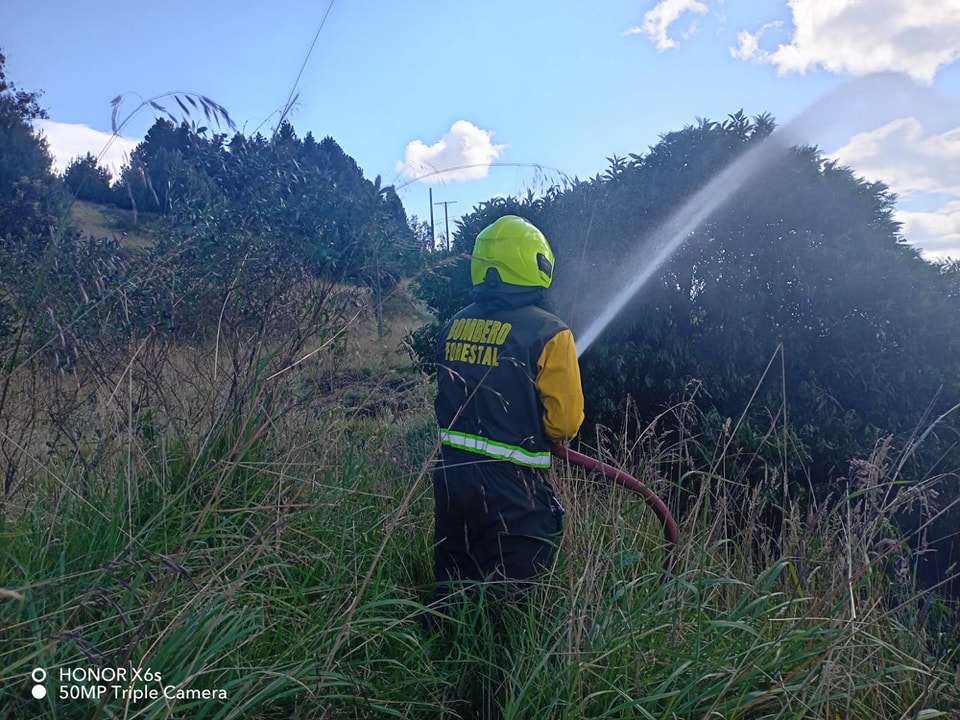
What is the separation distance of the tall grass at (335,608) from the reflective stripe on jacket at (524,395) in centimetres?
34

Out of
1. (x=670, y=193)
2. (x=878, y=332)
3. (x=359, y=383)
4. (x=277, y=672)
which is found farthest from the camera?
(x=670, y=193)

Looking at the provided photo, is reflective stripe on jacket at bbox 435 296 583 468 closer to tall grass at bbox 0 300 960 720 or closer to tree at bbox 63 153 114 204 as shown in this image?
tall grass at bbox 0 300 960 720

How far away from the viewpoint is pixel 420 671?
7.74 feet

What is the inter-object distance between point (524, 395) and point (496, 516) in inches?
19.4

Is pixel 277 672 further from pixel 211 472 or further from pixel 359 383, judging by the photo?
pixel 359 383

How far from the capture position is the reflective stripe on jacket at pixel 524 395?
9.55 ft

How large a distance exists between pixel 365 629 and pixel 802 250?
3.80 metres

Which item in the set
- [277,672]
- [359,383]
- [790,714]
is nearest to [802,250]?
[359,383]

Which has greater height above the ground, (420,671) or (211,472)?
(211,472)

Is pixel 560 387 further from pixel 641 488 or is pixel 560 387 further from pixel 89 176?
pixel 89 176

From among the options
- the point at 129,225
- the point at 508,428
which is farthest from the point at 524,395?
the point at 129,225

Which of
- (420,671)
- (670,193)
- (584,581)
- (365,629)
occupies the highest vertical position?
(670,193)

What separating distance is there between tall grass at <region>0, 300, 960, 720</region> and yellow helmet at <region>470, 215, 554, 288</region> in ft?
3.05

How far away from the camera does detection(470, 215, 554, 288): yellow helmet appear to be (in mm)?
3061
